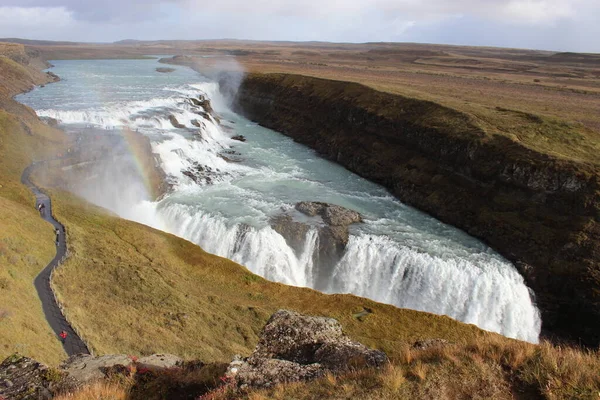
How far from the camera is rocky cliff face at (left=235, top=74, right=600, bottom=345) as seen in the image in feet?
94.8

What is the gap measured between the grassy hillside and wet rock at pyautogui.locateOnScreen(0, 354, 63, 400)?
163 inches

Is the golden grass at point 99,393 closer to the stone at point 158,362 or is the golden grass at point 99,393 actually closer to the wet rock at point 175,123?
the stone at point 158,362

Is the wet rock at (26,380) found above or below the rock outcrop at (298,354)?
below

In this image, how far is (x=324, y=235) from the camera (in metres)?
32.8

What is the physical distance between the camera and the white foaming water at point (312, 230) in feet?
94.6

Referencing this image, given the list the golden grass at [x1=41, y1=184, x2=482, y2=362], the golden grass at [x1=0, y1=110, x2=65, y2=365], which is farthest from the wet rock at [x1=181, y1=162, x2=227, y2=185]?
the golden grass at [x1=0, y1=110, x2=65, y2=365]

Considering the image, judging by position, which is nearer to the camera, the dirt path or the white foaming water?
the dirt path

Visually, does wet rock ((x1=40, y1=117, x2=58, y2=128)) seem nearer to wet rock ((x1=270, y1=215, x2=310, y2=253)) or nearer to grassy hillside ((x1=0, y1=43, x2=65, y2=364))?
grassy hillside ((x1=0, y1=43, x2=65, y2=364))

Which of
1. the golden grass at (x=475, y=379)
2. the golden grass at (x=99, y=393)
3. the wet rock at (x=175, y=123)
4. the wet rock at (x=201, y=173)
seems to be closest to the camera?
the golden grass at (x=475, y=379)

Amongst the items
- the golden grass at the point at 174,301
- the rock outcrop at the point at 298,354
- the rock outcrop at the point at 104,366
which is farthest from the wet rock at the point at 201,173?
the rock outcrop at the point at 298,354

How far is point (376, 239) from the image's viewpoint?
3228cm

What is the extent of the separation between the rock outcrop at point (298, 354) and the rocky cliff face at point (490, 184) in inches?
978

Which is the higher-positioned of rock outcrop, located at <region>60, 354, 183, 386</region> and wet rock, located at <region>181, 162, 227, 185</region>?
rock outcrop, located at <region>60, 354, 183, 386</region>

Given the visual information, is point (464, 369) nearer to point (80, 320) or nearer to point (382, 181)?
point (80, 320)
